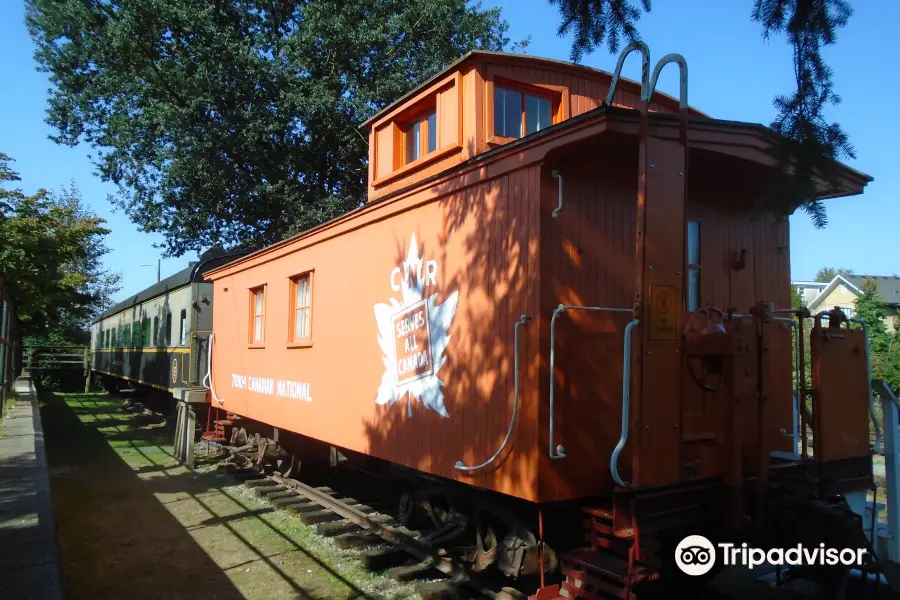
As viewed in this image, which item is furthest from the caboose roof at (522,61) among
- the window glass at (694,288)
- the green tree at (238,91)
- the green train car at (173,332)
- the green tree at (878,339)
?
the green tree at (878,339)

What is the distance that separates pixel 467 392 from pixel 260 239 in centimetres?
1678

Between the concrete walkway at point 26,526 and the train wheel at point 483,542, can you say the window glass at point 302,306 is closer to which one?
the concrete walkway at point 26,526

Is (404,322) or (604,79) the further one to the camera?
(604,79)

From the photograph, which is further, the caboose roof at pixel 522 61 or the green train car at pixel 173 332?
the green train car at pixel 173 332

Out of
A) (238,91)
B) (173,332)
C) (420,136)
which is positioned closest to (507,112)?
(420,136)

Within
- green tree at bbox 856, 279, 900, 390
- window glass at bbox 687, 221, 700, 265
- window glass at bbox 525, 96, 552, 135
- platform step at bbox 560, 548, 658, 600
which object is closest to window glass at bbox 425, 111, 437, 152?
window glass at bbox 525, 96, 552, 135

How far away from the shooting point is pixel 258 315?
29.7 feet

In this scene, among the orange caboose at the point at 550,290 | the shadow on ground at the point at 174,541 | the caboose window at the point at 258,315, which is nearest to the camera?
the orange caboose at the point at 550,290

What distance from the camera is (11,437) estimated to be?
8336 mm

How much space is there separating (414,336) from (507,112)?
271 centimetres

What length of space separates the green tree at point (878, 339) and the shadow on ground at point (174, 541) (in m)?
17.6

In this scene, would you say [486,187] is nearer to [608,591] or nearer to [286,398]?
[608,591]

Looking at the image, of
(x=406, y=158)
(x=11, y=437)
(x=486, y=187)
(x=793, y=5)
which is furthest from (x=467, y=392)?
(x=11, y=437)

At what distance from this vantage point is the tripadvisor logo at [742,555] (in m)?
3.99
